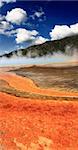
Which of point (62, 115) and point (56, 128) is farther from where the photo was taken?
point (62, 115)

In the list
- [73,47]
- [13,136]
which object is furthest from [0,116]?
[73,47]

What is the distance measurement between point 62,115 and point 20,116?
2327 millimetres

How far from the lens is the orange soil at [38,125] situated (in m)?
15.0

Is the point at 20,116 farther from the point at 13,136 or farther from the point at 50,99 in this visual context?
the point at 50,99

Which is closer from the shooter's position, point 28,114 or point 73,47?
point 28,114

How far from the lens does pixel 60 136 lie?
51.0 ft

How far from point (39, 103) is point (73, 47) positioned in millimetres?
180179

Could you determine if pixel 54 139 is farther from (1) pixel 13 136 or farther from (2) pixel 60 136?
(1) pixel 13 136

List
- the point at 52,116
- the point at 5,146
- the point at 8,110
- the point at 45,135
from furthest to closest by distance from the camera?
the point at 8,110 → the point at 52,116 → the point at 45,135 → the point at 5,146

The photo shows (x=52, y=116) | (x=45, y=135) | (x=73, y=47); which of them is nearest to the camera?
(x=45, y=135)

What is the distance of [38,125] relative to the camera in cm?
1672

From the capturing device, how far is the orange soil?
1496cm

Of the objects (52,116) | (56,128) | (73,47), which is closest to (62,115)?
(52,116)

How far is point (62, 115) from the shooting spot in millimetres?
18141
